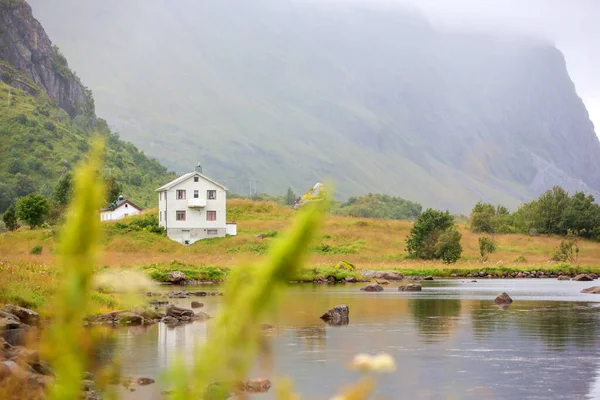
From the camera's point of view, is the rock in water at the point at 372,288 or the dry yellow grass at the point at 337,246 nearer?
the rock in water at the point at 372,288

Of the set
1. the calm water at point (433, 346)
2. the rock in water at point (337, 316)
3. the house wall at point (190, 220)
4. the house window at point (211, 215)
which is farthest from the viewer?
the house window at point (211, 215)

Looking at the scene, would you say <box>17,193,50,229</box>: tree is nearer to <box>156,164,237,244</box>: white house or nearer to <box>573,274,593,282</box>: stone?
<box>156,164,237,244</box>: white house

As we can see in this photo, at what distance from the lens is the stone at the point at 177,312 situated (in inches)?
1382

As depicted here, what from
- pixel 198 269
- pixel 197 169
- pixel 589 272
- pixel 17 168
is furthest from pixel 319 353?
pixel 17 168

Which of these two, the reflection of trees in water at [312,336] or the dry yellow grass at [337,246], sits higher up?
the dry yellow grass at [337,246]

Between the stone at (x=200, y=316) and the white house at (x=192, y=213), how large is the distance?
6077cm

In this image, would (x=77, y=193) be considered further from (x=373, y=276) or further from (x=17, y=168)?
(x=17, y=168)

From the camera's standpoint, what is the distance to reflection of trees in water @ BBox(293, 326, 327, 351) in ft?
91.4

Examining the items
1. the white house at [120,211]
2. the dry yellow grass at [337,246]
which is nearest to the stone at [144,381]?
the dry yellow grass at [337,246]

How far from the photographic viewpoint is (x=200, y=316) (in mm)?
34969

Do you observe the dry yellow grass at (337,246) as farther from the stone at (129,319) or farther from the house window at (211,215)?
the stone at (129,319)

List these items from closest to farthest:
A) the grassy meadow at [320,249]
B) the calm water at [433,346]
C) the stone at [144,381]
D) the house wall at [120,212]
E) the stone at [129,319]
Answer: the stone at [144,381] < the calm water at [433,346] < the stone at [129,319] < the grassy meadow at [320,249] < the house wall at [120,212]

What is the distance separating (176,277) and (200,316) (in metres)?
26.4

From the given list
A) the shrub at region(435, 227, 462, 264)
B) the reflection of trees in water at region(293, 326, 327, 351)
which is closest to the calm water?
the reflection of trees in water at region(293, 326, 327, 351)
